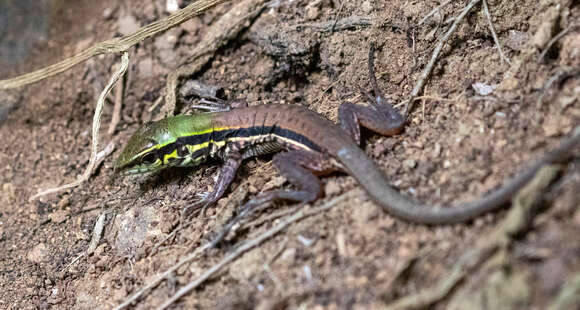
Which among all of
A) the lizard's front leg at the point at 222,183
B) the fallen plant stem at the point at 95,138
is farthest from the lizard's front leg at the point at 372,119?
the fallen plant stem at the point at 95,138

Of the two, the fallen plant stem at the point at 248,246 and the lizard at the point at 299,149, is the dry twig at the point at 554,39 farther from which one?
the fallen plant stem at the point at 248,246

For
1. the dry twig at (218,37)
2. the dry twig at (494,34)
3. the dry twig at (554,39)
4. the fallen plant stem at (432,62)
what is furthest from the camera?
the dry twig at (218,37)

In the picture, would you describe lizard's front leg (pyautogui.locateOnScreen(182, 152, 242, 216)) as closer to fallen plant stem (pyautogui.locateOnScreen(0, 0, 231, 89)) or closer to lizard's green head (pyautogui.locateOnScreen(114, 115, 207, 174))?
lizard's green head (pyautogui.locateOnScreen(114, 115, 207, 174))

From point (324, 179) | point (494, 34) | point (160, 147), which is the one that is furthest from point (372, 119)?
point (160, 147)

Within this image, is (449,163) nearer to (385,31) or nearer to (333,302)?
(333,302)

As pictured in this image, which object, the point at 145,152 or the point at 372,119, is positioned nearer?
the point at 372,119

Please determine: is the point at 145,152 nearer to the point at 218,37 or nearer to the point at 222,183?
the point at 222,183

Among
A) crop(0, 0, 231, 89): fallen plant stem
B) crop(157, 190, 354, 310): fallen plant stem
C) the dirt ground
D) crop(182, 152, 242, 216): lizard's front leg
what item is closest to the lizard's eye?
the dirt ground
